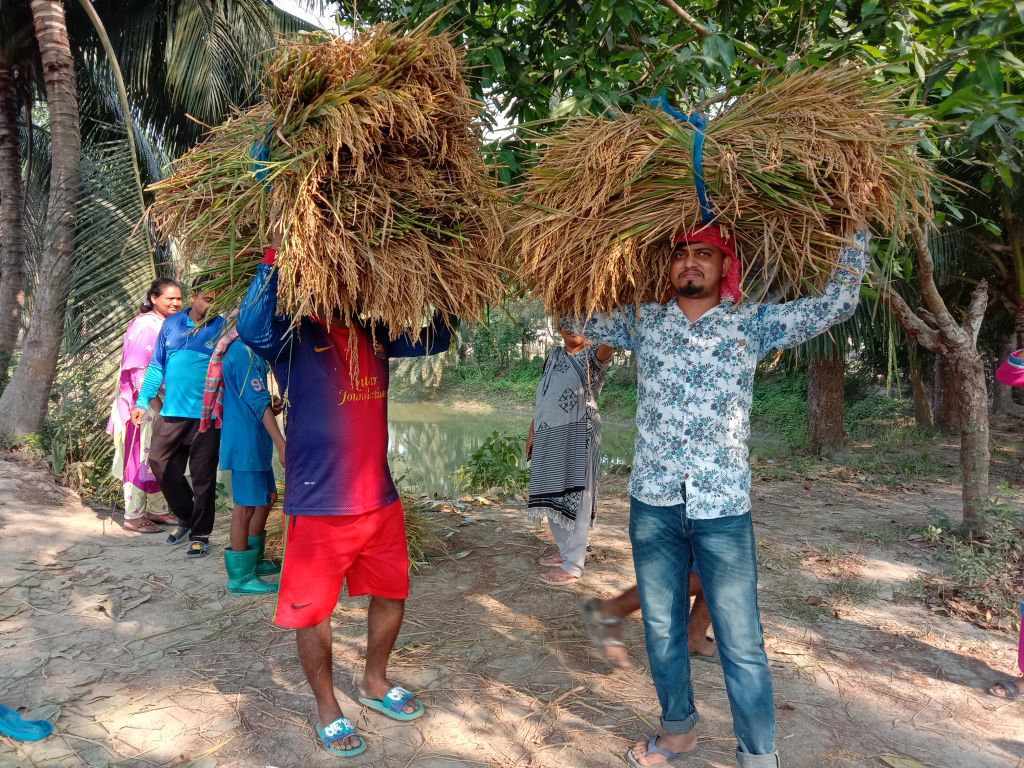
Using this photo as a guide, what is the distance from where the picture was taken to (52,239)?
225 inches

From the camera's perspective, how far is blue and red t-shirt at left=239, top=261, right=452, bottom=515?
2.20 metres

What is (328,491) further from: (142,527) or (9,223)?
(9,223)

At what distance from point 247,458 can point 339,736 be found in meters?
1.69

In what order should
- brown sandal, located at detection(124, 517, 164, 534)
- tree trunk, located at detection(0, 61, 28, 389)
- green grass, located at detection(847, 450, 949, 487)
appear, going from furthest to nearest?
green grass, located at detection(847, 450, 949, 487)
tree trunk, located at detection(0, 61, 28, 389)
brown sandal, located at detection(124, 517, 164, 534)

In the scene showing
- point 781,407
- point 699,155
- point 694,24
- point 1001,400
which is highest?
point 694,24

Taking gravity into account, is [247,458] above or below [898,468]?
above

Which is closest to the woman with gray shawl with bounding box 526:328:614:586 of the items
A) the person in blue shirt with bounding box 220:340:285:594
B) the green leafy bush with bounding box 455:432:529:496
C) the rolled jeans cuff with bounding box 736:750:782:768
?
the person in blue shirt with bounding box 220:340:285:594

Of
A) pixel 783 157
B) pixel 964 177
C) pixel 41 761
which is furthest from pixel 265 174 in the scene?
pixel 964 177

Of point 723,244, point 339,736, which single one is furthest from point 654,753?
point 723,244

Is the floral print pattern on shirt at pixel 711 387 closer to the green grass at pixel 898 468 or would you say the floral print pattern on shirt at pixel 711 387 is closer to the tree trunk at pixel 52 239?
the green grass at pixel 898 468

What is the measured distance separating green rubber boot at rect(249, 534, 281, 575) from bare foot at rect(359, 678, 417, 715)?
4.59ft

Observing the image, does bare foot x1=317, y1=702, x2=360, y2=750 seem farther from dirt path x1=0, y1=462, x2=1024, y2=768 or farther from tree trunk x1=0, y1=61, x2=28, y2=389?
tree trunk x1=0, y1=61, x2=28, y2=389

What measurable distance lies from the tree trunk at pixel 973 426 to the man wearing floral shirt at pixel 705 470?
2.75 meters

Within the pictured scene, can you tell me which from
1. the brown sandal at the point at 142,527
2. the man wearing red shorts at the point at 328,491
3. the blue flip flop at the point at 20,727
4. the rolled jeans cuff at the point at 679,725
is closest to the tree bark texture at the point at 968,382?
the rolled jeans cuff at the point at 679,725
